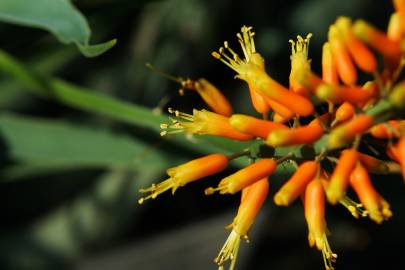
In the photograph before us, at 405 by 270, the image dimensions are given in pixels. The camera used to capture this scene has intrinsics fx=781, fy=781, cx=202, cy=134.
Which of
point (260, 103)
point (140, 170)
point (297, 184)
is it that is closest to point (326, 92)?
point (297, 184)

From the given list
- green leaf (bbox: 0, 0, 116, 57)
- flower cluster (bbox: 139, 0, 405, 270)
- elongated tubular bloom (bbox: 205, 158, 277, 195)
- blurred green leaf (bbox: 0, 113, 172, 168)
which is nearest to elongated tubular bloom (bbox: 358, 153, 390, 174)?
flower cluster (bbox: 139, 0, 405, 270)

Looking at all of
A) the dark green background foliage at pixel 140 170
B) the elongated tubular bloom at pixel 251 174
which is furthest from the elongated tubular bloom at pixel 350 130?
the dark green background foliage at pixel 140 170

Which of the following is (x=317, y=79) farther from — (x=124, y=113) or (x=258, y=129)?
(x=124, y=113)

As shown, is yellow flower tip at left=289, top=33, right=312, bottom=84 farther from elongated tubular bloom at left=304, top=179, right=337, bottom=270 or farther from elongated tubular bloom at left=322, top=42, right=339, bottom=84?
elongated tubular bloom at left=304, top=179, right=337, bottom=270

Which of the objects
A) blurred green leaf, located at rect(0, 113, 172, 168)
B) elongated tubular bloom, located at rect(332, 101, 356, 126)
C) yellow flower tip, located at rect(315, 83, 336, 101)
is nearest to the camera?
yellow flower tip, located at rect(315, 83, 336, 101)

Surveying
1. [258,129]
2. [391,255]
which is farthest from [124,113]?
[391,255]

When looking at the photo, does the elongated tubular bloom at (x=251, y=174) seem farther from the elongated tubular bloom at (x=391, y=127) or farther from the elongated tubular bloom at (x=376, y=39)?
the elongated tubular bloom at (x=376, y=39)
